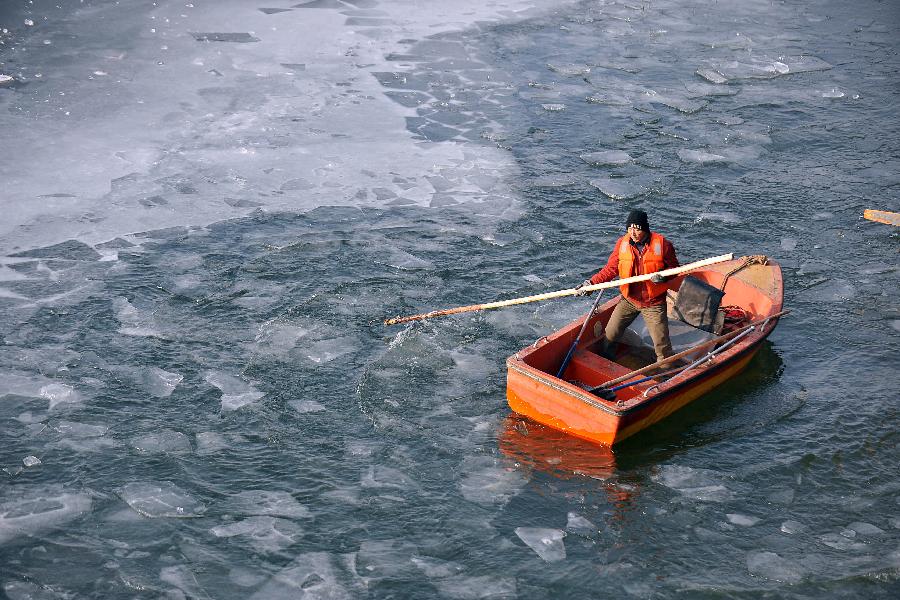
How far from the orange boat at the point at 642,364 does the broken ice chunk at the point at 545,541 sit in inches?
38.7

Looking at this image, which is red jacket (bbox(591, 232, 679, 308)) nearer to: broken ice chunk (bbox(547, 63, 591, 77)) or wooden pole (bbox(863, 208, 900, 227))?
wooden pole (bbox(863, 208, 900, 227))

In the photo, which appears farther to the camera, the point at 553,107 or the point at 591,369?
the point at 553,107

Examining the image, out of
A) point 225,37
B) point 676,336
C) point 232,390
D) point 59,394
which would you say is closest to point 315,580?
point 232,390

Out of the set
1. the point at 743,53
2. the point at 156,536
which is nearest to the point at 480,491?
the point at 156,536

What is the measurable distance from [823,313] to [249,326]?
17.8 feet

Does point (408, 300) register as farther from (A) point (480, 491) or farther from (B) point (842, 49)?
(B) point (842, 49)

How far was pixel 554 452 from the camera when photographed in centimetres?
734

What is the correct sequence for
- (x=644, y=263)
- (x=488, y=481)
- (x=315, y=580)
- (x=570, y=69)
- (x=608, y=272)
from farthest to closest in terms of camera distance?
(x=570, y=69)
(x=608, y=272)
(x=644, y=263)
(x=488, y=481)
(x=315, y=580)

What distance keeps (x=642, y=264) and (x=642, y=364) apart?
1069mm

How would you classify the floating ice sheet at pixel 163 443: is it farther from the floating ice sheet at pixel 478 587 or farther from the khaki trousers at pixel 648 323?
the khaki trousers at pixel 648 323

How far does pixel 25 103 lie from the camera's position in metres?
12.9

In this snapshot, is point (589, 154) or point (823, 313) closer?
point (823, 313)

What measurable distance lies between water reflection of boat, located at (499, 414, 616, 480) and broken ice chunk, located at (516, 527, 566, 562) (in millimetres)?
658

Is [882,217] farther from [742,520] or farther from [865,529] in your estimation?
[742,520]
